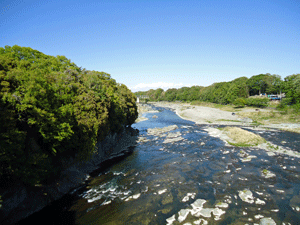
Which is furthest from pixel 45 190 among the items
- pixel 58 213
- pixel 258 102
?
pixel 258 102

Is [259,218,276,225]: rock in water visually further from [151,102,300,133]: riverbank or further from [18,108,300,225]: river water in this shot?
[151,102,300,133]: riverbank

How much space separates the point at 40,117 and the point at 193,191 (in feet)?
67.3

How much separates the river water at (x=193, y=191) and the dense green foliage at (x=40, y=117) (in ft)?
21.2

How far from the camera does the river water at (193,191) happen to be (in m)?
16.0

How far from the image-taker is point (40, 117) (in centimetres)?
1662

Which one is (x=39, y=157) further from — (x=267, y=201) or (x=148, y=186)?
(x=267, y=201)

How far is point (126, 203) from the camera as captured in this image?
60.6 ft

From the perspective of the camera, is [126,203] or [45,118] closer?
[45,118]

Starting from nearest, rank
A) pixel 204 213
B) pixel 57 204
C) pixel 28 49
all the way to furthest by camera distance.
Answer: pixel 204 213
pixel 57 204
pixel 28 49

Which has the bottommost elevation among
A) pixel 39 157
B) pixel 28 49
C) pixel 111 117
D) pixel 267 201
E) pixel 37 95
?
pixel 267 201

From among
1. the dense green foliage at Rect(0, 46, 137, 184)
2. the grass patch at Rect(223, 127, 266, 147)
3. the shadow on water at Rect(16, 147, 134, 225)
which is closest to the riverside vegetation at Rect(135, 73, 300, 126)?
the grass patch at Rect(223, 127, 266, 147)

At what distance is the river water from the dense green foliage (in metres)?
6.47

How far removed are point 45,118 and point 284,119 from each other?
7965 centimetres

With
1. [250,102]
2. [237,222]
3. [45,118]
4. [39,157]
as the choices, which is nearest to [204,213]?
[237,222]
